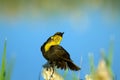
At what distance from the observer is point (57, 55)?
1.28 m

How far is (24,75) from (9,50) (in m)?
0.18

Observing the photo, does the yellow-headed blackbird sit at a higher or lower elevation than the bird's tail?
higher

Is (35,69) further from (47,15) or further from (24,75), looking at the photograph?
(47,15)

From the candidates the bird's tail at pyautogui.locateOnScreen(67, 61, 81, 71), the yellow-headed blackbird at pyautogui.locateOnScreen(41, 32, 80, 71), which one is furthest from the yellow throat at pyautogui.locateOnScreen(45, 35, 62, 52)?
the bird's tail at pyautogui.locateOnScreen(67, 61, 81, 71)

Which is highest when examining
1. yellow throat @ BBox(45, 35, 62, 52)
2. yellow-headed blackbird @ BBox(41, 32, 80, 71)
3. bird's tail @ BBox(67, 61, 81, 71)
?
yellow throat @ BBox(45, 35, 62, 52)

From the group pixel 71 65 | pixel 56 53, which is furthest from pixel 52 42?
pixel 71 65

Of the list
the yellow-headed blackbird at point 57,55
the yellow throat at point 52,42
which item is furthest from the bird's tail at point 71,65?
the yellow throat at point 52,42

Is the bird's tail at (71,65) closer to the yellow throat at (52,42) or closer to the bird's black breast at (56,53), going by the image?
the bird's black breast at (56,53)

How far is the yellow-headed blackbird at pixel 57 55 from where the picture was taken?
4.09 feet

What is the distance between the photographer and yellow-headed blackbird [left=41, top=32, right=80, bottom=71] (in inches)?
49.1

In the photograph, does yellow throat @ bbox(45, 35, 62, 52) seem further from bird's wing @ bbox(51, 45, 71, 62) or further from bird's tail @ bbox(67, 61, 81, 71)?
bird's tail @ bbox(67, 61, 81, 71)

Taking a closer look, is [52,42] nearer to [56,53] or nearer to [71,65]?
[56,53]

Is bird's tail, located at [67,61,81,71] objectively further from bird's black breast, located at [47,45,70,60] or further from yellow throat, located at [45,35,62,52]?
yellow throat, located at [45,35,62,52]

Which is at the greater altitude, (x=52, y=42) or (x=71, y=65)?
(x=52, y=42)
